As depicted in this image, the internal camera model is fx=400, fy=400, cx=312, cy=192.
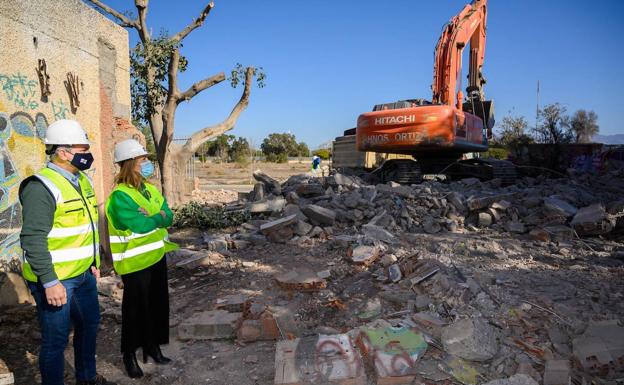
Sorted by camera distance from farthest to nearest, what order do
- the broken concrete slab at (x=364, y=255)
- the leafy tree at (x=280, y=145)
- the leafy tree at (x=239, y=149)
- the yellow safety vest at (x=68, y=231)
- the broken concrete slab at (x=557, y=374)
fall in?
1. the leafy tree at (x=280, y=145)
2. the leafy tree at (x=239, y=149)
3. the broken concrete slab at (x=364, y=255)
4. the broken concrete slab at (x=557, y=374)
5. the yellow safety vest at (x=68, y=231)

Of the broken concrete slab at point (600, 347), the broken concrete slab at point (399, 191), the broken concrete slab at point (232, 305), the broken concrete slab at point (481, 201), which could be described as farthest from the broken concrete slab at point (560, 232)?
the broken concrete slab at point (232, 305)

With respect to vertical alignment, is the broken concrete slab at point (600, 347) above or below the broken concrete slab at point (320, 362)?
above

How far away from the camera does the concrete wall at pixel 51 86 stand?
3.92 meters

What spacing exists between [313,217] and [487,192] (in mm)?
4376

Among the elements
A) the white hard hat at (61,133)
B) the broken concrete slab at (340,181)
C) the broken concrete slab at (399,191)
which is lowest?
the broken concrete slab at (399,191)

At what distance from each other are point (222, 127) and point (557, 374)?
9.48 meters

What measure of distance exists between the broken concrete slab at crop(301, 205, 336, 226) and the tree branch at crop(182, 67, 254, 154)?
4431 mm

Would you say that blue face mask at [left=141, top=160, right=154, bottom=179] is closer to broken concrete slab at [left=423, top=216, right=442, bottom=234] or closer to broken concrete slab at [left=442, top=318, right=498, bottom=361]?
broken concrete slab at [left=442, top=318, right=498, bottom=361]

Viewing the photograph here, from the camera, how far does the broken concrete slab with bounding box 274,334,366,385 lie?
280cm

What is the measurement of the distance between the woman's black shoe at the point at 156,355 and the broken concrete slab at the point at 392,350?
156 centimetres

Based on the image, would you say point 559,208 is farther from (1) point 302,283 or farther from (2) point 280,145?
(2) point 280,145

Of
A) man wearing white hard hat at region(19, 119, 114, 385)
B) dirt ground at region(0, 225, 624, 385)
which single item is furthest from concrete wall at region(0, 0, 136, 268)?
man wearing white hard hat at region(19, 119, 114, 385)

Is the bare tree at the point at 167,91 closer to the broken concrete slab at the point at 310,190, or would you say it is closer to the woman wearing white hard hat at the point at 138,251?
the broken concrete slab at the point at 310,190

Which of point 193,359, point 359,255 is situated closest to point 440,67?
point 359,255
